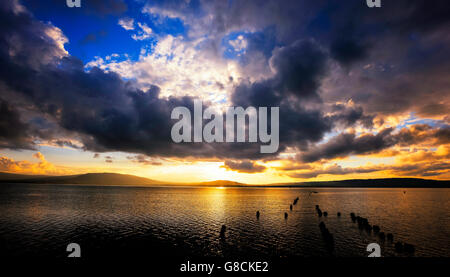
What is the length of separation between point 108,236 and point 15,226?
783 inches

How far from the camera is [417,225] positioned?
147 feet

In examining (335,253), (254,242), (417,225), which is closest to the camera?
(335,253)

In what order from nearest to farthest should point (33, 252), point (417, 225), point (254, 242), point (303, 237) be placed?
point (33, 252)
point (254, 242)
point (303, 237)
point (417, 225)
